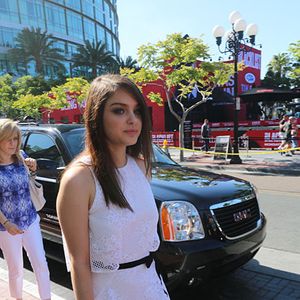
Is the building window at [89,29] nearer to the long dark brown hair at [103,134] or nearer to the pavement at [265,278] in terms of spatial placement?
the pavement at [265,278]

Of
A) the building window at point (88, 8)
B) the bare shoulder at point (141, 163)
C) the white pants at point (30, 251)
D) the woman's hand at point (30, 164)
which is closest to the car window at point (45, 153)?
the woman's hand at point (30, 164)

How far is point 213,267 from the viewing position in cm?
316

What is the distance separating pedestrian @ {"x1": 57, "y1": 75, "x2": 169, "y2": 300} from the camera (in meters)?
1.51

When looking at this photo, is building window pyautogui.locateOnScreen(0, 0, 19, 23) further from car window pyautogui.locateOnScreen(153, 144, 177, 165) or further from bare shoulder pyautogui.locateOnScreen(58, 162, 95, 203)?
bare shoulder pyautogui.locateOnScreen(58, 162, 95, 203)

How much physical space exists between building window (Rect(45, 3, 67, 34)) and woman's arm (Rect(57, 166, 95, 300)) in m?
73.9

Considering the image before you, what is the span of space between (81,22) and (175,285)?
263 ft

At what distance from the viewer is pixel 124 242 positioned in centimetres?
159

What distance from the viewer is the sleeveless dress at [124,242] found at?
1.54 meters

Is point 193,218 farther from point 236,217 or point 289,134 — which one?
point 289,134

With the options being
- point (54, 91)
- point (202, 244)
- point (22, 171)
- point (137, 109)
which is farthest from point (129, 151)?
point (54, 91)

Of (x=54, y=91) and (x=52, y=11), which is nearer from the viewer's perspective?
(x=54, y=91)

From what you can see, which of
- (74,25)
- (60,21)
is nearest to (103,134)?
(60,21)

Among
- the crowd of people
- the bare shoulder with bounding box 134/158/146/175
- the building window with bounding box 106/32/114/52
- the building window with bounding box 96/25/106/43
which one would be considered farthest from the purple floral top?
the building window with bounding box 106/32/114/52

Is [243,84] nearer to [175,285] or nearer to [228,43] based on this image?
[228,43]
